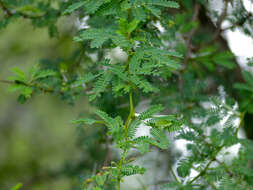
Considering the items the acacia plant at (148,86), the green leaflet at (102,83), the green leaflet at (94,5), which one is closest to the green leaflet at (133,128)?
the acacia plant at (148,86)

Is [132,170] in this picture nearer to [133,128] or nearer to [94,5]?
[133,128]

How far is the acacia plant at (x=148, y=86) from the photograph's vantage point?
2.28 feet

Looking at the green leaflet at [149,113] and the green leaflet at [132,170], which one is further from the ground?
the green leaflet at [149,113]

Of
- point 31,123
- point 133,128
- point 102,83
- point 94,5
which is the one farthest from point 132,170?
point 31,123

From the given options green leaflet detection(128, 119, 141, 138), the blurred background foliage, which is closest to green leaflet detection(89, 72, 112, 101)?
green leaflet detection(128, 119, 141, 138)

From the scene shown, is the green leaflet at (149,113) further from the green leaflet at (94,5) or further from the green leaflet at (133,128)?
the green leaflet at (94,5)

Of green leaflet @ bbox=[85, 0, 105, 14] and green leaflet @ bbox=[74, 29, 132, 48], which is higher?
green leaflet @ bbox=[85, 0, 105, 14]

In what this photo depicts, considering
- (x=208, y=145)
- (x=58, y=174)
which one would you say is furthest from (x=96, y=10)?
(x=58, y=174)

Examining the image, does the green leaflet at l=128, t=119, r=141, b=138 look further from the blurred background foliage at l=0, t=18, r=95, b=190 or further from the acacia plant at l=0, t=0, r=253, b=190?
the blurred background foliage at l=0, t=18, r=95, b=190

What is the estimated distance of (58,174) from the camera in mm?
2256

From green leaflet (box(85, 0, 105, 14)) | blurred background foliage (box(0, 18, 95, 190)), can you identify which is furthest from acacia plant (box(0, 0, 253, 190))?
blurred background foliage (box(0, 18, 95, 190))

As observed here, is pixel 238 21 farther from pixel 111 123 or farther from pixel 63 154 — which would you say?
pixel 63 154

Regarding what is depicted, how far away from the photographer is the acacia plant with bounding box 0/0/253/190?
69 centimetres

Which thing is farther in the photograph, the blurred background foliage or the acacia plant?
the blurred background foliage
